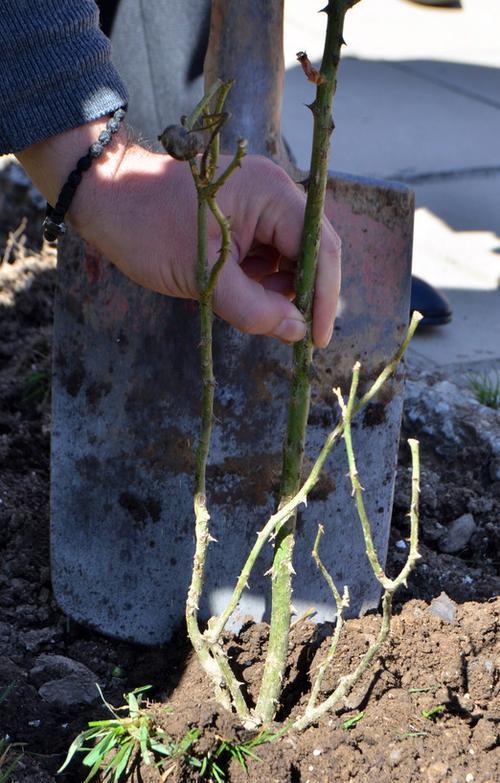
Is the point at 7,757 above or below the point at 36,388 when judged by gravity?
below

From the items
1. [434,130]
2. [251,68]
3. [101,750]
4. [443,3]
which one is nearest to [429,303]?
[251,68]

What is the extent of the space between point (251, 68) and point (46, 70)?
45cm

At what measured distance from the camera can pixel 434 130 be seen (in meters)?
5.03

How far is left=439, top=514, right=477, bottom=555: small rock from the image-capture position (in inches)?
89.4

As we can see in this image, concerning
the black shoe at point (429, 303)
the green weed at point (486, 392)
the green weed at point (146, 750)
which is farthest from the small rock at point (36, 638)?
the black shoe at point (429, 303)

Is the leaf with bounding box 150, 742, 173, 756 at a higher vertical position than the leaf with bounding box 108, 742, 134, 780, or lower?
higher

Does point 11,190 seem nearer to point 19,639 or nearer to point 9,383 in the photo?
point 9,383

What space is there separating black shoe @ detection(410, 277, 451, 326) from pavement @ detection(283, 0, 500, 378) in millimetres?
56

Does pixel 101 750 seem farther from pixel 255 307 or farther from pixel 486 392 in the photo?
pixel 486 392

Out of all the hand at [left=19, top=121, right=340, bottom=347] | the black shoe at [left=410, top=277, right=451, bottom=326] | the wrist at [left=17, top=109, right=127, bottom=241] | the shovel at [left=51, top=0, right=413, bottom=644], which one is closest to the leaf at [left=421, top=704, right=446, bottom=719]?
the shovel at [left=51, top=0, right=413, bottom=644]

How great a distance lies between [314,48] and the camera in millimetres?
5621

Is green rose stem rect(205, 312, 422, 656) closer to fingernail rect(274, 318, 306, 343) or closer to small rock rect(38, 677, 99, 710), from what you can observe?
fingernail rect(274, 318, 306, 343)

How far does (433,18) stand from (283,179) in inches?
210

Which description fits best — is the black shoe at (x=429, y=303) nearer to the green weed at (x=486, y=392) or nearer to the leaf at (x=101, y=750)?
the green weed at (x=486, y=392)
